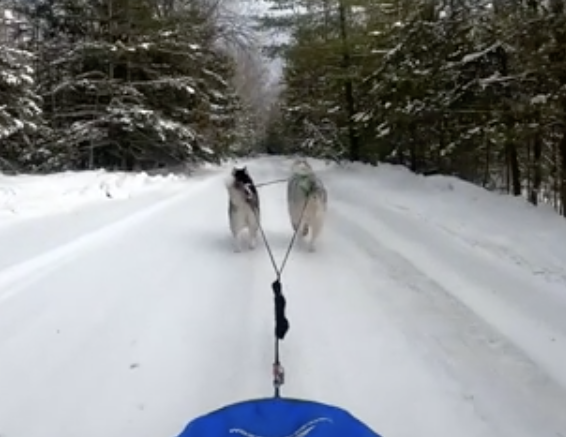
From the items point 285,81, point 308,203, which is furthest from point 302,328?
point 285,81

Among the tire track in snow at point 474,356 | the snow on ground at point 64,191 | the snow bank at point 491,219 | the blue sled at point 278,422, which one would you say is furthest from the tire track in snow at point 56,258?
the snow bank at point 491,219

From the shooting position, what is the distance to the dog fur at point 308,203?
8352 mm

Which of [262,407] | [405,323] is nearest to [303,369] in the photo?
[405,323]

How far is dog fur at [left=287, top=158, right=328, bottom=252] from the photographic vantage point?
27.4 feet

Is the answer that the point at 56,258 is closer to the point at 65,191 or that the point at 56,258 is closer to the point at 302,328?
the point at 302,328

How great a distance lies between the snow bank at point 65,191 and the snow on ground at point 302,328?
252 cm

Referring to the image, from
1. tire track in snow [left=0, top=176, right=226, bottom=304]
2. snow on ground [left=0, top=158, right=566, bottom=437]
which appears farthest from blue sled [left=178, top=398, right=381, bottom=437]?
tire track in snow [left=0, top=176, right=226, bottom=304]

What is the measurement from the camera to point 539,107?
9.87 m

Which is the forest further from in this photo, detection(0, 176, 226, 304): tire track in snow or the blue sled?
the blue sled

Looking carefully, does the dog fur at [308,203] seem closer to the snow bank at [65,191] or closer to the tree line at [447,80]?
the tree line at [447,80]

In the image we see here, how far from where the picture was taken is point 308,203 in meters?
8.30

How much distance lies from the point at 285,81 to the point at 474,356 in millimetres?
32694

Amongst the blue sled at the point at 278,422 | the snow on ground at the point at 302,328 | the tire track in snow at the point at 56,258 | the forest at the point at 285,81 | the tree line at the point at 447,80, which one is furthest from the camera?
the forest at the point at 285,81

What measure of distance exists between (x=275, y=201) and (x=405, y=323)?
9507 millimetres
